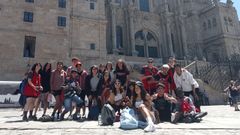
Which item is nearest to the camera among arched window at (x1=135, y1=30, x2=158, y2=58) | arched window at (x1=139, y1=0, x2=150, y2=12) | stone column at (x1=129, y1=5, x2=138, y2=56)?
stone column at (x1=129, y1=5, x2=138, y2=56)

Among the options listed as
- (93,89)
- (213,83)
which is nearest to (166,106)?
(93,89)

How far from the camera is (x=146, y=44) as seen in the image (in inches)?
1484

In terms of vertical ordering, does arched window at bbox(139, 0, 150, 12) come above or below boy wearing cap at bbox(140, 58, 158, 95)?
above

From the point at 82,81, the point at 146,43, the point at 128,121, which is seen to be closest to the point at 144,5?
the point at 146,43

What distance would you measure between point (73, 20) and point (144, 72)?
2146 centimetres

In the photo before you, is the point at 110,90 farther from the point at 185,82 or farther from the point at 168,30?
the point at 168,30

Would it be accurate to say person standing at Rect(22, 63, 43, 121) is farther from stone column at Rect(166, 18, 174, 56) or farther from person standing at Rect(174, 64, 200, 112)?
stone column at Rect(166, 18, 174, 56)

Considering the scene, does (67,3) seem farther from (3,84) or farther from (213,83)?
(213,83)

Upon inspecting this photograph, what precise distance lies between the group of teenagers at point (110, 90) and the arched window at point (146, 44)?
2823cm

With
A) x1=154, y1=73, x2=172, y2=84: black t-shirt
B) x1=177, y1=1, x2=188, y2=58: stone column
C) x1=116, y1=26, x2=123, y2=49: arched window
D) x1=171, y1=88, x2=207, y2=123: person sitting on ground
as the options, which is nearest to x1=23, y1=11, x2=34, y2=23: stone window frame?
x1=116, y1=26, x2=123, y2=49: arched window

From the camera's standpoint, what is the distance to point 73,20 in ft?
94.7

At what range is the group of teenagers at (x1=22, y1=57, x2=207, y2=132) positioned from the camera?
771 cm

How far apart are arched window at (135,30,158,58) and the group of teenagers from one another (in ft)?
92.6

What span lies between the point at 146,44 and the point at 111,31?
647 centimetres
